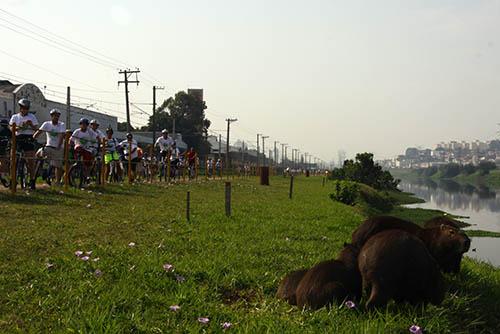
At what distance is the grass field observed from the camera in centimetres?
399

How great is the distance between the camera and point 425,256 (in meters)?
4.53

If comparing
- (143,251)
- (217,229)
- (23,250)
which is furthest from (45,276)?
(217,229)

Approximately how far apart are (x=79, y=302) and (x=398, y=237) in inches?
110

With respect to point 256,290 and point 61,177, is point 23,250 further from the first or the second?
point 61,177

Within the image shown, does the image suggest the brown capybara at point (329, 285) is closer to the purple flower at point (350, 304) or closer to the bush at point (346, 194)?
the purple flower at point (350, 304)

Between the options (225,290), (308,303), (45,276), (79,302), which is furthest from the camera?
(225,290)

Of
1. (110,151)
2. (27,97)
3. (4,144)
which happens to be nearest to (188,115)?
(27,97)

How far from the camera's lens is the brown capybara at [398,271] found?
14.4ft

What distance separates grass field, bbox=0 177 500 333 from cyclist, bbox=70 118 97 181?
4.64m

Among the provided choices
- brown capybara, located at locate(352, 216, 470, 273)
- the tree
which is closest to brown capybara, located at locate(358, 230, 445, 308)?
brown capybara, located at locate(352, 216, 470, 273)

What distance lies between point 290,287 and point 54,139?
9501 mm

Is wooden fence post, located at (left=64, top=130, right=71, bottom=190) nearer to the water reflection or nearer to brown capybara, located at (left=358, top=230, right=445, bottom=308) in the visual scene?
brown capybara, located at (left=358, top=230, right=445, bottom=308)

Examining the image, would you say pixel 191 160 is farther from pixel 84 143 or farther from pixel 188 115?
pixel 188 115

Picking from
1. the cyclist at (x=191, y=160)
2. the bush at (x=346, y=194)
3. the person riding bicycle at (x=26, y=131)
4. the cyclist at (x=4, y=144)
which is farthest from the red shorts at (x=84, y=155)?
the bush at (x=346, y=194)
